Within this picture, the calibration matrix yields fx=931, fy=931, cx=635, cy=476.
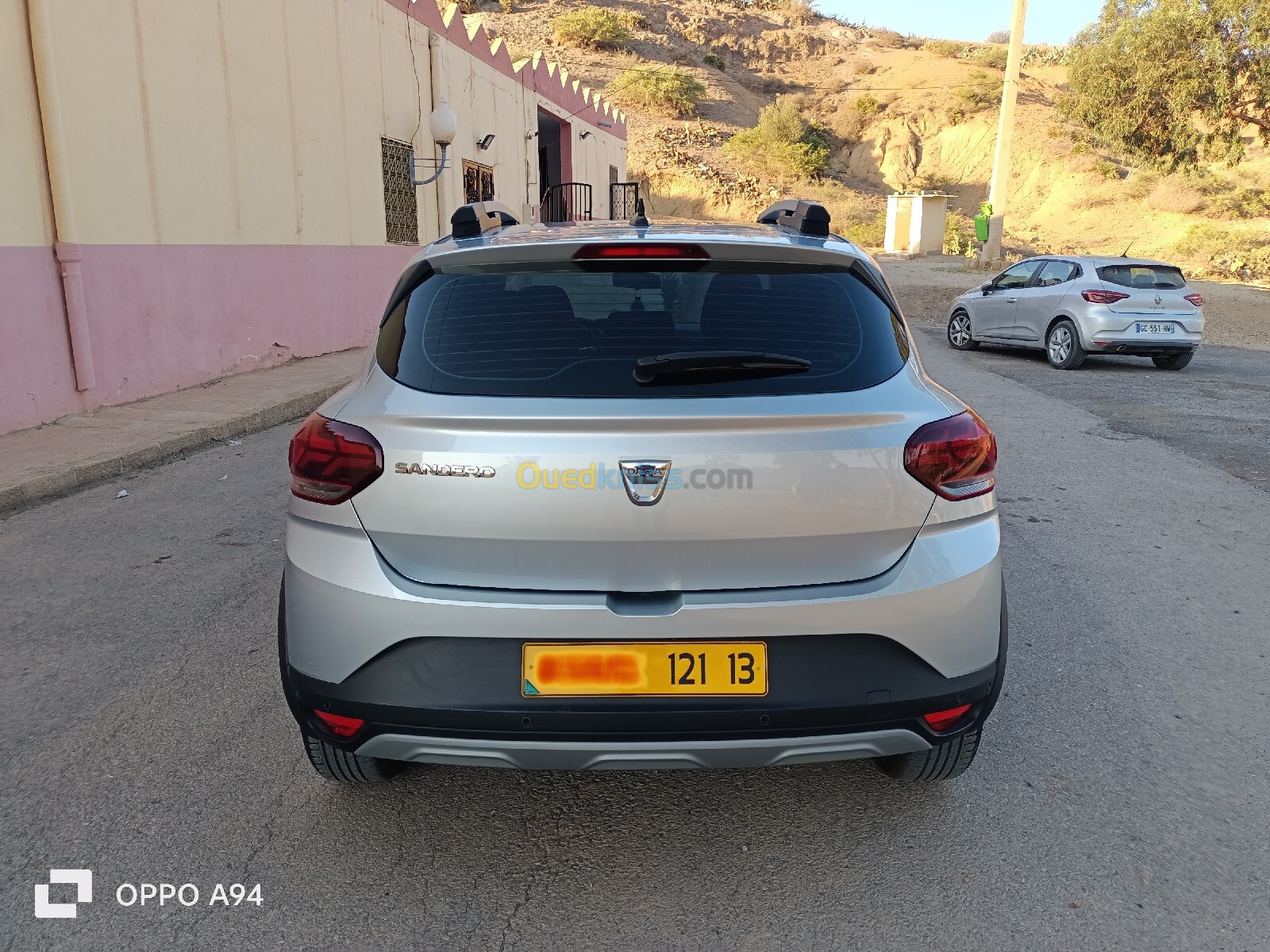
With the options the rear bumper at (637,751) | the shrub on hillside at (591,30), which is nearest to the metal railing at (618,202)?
the rear bumper at (637,751)

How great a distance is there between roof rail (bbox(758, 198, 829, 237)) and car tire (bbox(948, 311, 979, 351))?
12369 millimetres

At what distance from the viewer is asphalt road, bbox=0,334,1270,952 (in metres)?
2.23

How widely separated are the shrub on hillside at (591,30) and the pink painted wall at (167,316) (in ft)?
167

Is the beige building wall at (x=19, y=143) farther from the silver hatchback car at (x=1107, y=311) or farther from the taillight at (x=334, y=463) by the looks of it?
the silver hatchback car at (x=1107, y=311)

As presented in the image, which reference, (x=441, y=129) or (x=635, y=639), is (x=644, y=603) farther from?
(x=441, y=129)

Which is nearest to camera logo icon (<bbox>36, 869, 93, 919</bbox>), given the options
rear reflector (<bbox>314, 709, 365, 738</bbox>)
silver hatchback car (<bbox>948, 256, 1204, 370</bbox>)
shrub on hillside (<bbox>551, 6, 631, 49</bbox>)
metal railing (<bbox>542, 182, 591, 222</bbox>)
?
rear reflector (<bbox>314, 709, 365, 738</bbox>)

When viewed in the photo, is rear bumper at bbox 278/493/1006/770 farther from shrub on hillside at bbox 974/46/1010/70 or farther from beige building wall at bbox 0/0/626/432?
shrub on hillside at bbox 974/46/1010/70

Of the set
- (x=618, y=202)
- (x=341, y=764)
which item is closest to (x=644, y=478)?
(x=341, y=764)

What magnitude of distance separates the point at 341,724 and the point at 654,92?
55.7 metres

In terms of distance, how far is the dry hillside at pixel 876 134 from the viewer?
39.8 m

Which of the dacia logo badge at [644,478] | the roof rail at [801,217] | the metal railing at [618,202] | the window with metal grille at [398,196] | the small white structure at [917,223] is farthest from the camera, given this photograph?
the small white structure at [917,223]

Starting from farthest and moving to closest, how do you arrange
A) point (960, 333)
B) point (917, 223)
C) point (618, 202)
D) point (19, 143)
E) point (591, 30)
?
point (591, 30), point (917, 223), point (618, 202), point (960, 333), point (19, 143)

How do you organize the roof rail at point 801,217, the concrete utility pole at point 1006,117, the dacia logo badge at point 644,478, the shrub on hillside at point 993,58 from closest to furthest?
the dacia logo badge at point 644,478 < the roof rail at point 801,217 < the concrete utility pole at point 1006,117 < the shrub on hillside at point 993,58

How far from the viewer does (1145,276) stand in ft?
40.7
